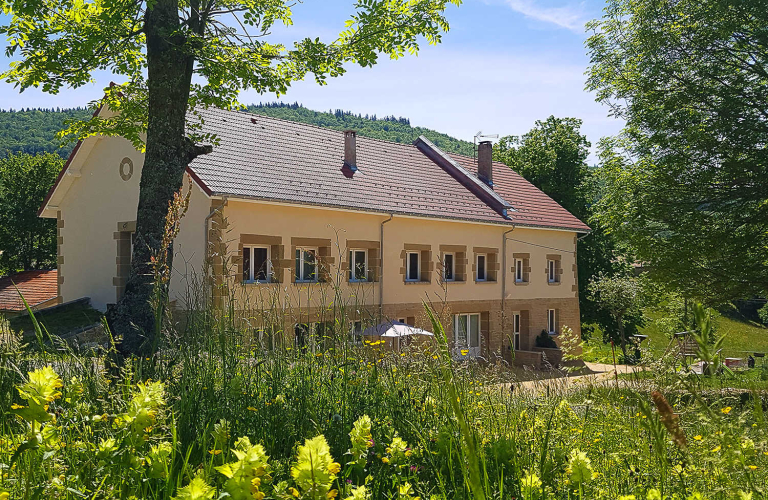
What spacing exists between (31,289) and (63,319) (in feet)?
31.4

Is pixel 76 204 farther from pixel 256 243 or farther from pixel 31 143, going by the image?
pixel 31 143

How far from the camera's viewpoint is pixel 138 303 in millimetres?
8547

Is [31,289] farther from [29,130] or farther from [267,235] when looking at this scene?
[29,130]

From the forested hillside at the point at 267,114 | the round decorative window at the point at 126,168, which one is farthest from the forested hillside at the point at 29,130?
the round decorative window at the point at 126,168

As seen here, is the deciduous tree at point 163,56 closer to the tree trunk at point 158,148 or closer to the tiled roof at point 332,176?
the tree trunk at point 158,148

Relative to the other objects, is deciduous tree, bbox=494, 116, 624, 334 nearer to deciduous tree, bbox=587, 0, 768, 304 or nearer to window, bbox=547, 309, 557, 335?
window, bbox=547, 309, 557, 335

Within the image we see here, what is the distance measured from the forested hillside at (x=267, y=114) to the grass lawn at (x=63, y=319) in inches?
1617

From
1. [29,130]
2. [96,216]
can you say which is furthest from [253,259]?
[29,130]

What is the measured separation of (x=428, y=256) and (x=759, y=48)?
35.3 ft

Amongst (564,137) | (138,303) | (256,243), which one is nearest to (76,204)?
(256,243)

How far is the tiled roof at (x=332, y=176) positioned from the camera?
16938mm

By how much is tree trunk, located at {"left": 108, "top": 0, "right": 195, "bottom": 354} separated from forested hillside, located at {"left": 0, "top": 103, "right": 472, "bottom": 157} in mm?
48630

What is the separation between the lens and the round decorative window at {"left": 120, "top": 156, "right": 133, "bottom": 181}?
17.7 meters

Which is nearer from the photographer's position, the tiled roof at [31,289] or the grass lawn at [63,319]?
the grass lawn at [63,319]
